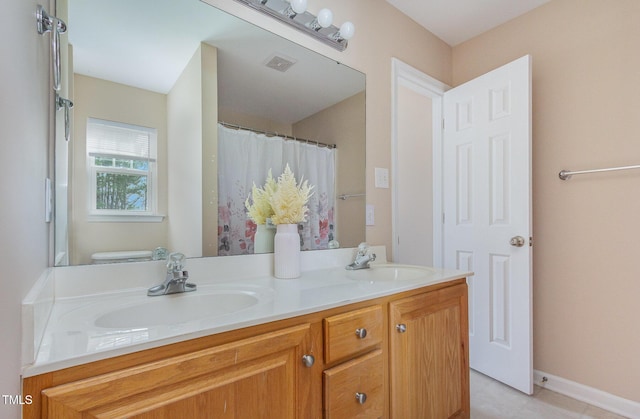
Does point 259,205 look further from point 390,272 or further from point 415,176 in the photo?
point 415,176

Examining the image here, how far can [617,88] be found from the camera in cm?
162

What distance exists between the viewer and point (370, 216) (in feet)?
5.70

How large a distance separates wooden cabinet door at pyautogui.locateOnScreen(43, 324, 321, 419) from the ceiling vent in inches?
45.8

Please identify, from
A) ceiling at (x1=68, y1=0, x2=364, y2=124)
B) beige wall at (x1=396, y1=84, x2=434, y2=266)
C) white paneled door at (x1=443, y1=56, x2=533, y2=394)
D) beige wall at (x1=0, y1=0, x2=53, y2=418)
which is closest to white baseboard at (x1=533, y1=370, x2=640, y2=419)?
white paneled door at (x1=443, y1=56, x2=533, y2=394)

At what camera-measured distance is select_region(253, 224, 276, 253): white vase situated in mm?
1319

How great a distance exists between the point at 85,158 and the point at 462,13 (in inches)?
87.7

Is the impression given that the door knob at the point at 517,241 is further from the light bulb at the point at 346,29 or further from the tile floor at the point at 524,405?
the light bulb at the point at 346,29

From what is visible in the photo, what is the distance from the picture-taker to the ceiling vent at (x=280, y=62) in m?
1.42

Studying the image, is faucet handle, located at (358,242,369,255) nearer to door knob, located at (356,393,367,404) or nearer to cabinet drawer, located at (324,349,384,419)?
cabinet drawer, located at (324,349,384,419)

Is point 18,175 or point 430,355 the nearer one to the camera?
point 18,175

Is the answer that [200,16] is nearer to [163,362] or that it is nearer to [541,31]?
[163,362]

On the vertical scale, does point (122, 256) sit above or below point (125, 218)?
below

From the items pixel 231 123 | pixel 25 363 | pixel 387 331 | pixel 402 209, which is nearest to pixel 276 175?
pixel 231 123

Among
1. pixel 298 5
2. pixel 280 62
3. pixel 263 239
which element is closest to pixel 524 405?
pixel 263 239
